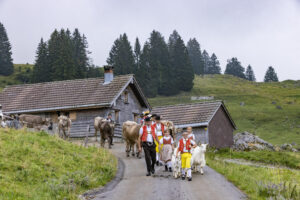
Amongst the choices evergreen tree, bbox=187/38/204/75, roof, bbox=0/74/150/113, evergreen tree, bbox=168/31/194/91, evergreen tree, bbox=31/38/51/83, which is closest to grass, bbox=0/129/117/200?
roof, bbox=0/74/150/113

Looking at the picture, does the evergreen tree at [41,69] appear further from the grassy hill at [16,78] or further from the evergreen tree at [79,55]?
Answer: the grassy hill at [16,78]

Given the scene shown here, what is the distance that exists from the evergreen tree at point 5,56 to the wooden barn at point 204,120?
7745 centimetres

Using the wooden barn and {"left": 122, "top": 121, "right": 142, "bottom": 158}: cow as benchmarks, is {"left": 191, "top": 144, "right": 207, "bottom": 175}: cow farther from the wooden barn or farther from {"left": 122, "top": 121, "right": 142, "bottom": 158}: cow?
the wooden barn

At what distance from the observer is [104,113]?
3297 cm

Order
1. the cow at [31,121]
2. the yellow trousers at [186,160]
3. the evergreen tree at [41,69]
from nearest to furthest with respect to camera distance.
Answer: the yellow trousers at [186,160] → the cow at [31,121] → the evergreen tree at [41,69]

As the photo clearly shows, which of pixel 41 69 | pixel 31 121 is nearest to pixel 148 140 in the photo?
pixel 31 121

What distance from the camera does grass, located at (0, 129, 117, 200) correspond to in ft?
36.4

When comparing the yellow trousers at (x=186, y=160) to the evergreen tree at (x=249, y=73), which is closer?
the yellow trousers at (x=186, y=160)

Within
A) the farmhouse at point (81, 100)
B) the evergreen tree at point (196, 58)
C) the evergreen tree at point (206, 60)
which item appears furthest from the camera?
the evergreen tree at point (206, 60)

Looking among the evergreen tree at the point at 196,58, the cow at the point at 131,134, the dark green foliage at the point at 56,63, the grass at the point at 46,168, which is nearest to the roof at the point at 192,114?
the cow at the point at 131,134

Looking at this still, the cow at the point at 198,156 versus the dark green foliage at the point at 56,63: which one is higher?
the dark green foliage at the point at 56,63

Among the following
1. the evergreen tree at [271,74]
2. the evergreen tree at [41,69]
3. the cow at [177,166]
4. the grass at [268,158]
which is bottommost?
the grass at [268,158]

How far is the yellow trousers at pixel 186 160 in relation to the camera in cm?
1399

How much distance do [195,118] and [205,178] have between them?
24.3 m
